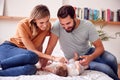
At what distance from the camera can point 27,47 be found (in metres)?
1.75

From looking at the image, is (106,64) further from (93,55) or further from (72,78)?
(72,78)

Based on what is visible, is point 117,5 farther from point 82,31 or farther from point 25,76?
point 25,76

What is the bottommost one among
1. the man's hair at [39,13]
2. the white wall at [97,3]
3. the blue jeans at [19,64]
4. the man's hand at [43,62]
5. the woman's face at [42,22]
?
the man's hand at [43,62]

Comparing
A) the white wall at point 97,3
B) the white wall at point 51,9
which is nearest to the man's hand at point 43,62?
the white wall at point 51,9

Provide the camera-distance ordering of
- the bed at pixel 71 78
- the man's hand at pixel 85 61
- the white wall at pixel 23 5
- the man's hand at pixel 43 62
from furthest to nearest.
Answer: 1. the white wall at pixel 23 5
2. the man's hand at pixel 43 62
3. the man's hand at pixel 85 61
4. the bed at pixel 71 78

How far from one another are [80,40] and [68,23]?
0.68 feet

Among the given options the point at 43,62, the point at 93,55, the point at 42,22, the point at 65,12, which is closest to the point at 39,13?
the point at 42,22

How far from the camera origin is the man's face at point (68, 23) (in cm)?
172

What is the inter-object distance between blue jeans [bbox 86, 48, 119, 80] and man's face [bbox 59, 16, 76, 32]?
31 cm

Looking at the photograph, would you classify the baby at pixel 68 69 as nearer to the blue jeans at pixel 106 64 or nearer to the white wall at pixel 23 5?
the blue jeans at pixel 106 64

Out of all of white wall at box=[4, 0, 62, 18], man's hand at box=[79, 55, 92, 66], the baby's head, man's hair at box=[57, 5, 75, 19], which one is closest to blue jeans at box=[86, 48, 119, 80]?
man's hand at box=[79, 55, 92, 66]

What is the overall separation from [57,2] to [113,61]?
66.6 inches

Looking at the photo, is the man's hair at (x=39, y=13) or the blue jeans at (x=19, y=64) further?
the man's hair at (x=39, y=13)

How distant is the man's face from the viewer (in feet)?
5.65
